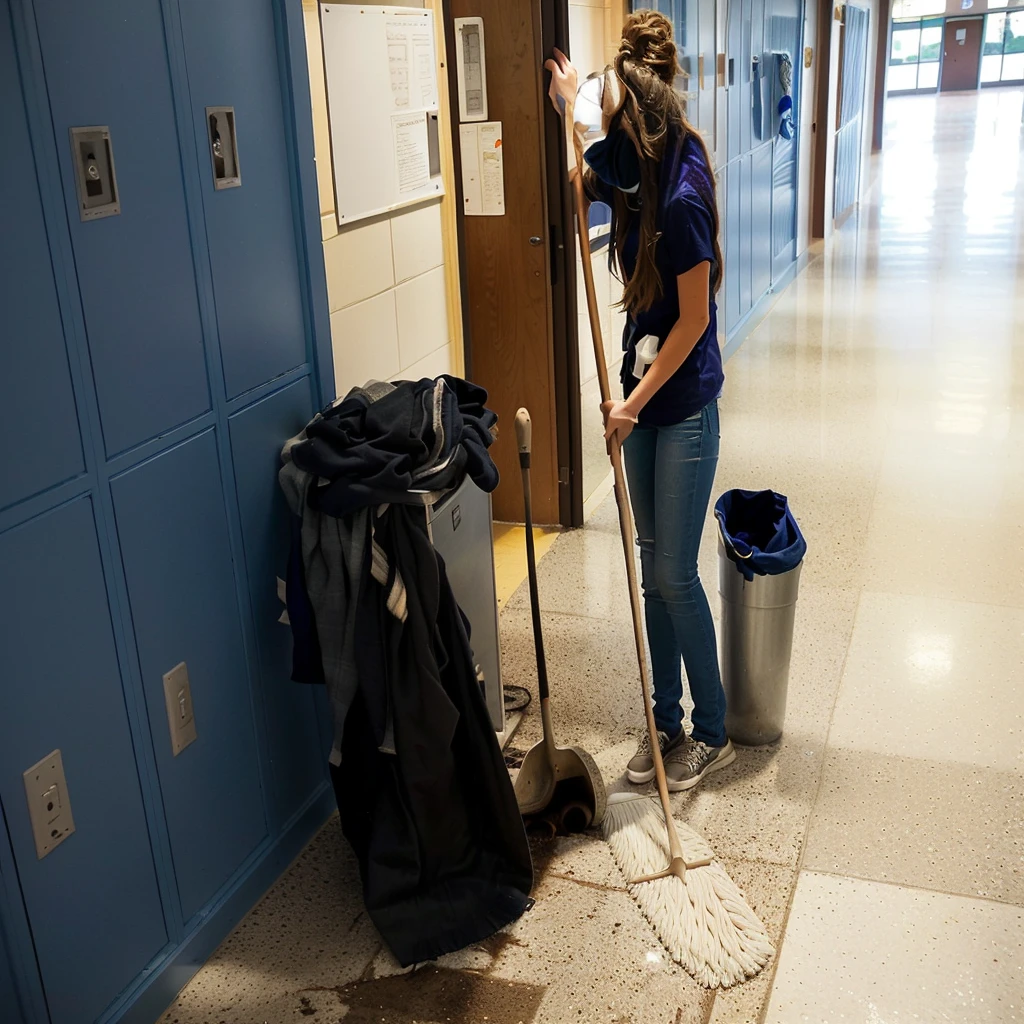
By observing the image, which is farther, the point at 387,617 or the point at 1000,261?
the point at 1000,261

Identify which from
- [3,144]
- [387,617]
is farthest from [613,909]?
[3,144]

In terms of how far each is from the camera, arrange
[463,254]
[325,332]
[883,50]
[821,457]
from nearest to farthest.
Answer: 1. [325,332]
2. [463,254]
3. [821,457]
4. [883,50]

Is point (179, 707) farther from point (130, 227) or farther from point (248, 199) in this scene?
point (248, 199)

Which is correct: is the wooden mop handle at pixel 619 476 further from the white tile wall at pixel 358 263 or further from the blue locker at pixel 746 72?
the blue locker at pixel 746 72

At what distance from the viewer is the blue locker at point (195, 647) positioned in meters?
2.04

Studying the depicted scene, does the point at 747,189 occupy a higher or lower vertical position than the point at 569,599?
higher

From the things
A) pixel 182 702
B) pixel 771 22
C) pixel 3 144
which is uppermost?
pixel 771 22

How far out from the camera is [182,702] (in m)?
2.17

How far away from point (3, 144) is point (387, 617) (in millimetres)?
1075

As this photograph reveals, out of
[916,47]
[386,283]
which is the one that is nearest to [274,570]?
[386,283]

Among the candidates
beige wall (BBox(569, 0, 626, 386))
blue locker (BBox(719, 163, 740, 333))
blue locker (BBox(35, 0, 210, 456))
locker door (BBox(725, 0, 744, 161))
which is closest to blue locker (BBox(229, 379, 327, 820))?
blue locker (BBox(35, 0, 210, 456))

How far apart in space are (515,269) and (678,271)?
1.99 metres

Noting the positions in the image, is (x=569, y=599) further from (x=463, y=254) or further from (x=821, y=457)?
(x=821, y=457)

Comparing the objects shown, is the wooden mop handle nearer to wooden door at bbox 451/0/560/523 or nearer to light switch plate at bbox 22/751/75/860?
light switch plate at bbox 22/751/75/860
